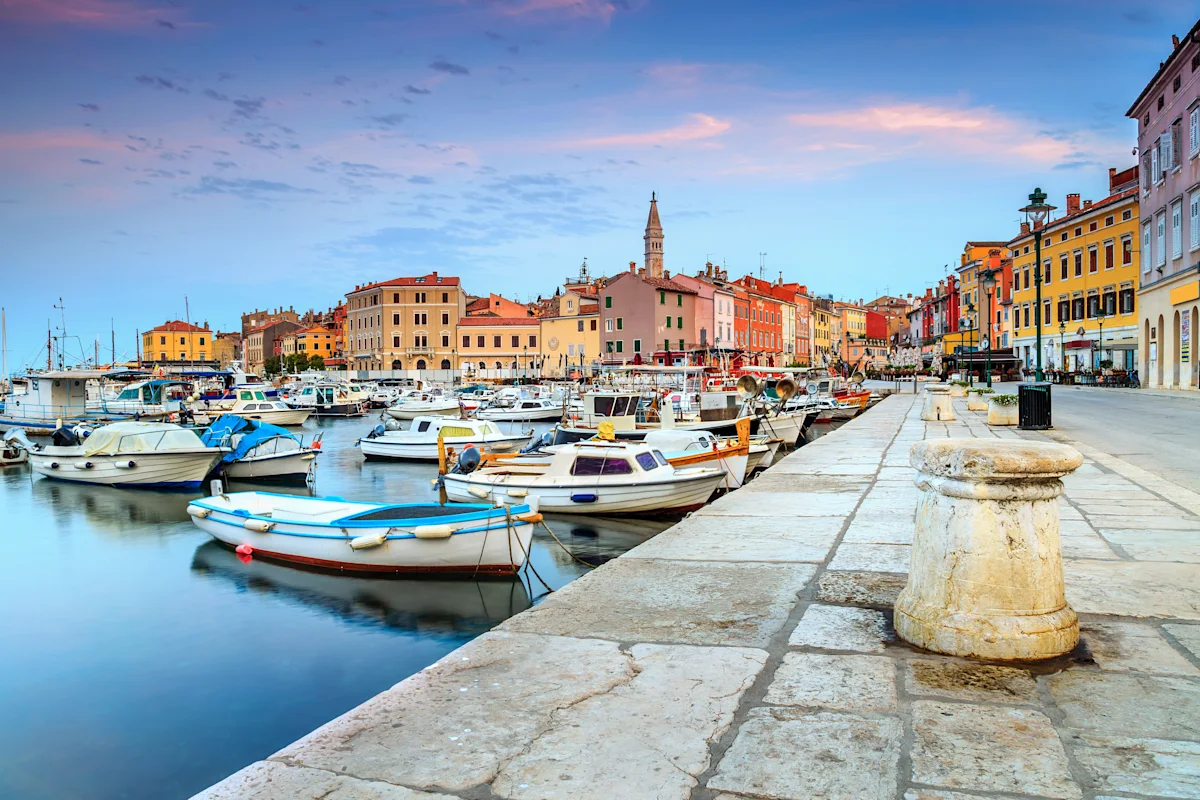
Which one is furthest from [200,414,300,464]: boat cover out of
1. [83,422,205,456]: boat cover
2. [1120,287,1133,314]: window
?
[1120,287,1133,314]: window

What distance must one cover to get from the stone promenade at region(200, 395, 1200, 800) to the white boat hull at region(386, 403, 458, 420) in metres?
46.7

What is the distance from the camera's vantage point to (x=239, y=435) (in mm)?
26859

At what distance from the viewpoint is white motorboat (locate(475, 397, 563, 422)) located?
156 feet

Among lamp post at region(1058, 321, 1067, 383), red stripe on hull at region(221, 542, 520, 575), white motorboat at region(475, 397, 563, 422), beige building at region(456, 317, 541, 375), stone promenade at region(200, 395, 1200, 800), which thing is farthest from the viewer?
beige building at region(456, 317, 541, 375)

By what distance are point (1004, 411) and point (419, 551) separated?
1632cm

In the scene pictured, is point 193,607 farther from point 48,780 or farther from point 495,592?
point 48,780

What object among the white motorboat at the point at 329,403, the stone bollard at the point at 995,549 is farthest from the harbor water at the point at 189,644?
the white motorboat at the point at 329,403

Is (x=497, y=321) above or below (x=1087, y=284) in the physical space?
above

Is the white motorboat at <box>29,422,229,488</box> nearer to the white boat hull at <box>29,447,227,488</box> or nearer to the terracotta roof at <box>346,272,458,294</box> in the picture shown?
the white boat hull at <box>29,447,227,488</box>

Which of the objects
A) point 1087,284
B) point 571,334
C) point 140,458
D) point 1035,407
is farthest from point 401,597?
point 571,334

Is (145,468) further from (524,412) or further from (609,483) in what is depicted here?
(524,412)

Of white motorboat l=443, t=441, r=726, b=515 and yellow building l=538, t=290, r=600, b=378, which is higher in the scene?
yellow building l=538, t=290, r=600, b=378

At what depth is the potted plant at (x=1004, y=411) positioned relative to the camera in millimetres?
21719

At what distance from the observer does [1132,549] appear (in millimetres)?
7070
